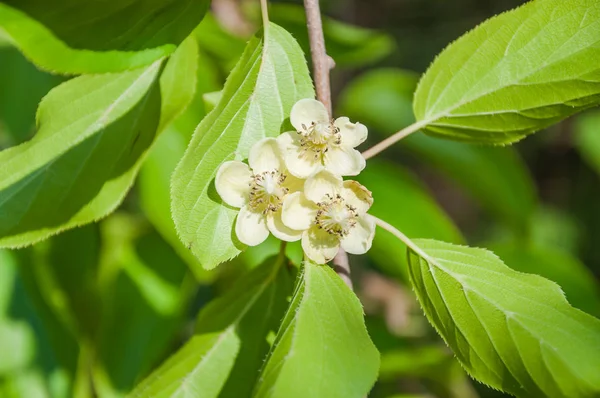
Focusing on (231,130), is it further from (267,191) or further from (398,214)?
(398,214)

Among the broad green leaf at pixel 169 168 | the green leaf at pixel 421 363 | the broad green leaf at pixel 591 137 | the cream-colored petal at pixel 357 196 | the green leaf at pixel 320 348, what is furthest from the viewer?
the broad green leaf at pixel 591 137

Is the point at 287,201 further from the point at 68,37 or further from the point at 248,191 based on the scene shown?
the point at 68,37

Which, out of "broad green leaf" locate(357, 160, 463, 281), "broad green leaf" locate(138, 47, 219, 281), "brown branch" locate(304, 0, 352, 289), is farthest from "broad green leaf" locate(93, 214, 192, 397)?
"brown branch" locate(304, 0, 352, 289)

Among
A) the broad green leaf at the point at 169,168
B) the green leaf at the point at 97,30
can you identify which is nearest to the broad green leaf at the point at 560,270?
the broad green leaf at the point at 169,168

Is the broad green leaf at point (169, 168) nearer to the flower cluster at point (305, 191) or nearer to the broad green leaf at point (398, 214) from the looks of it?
the broad green leaf at point (398, 214)

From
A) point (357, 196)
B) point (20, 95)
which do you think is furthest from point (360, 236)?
point (20, 95)
